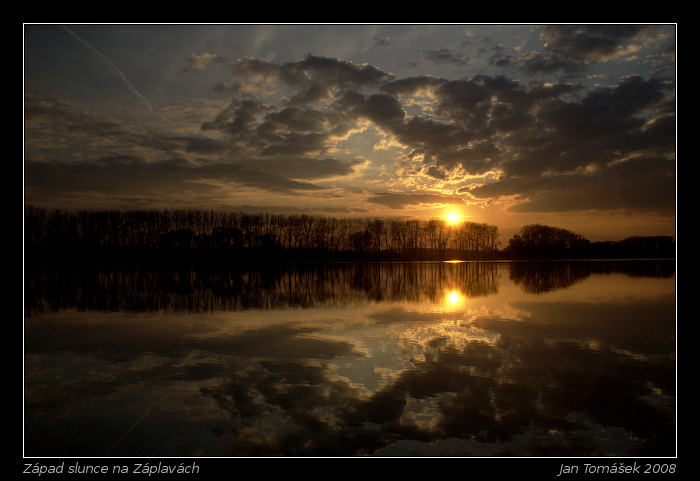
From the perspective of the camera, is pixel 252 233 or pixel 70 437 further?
pixel 252 233

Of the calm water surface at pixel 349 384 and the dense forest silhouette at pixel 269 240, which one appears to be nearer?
the calm water surface at pixel 349 384

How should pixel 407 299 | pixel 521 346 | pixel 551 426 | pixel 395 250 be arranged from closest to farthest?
pixel 551 426
pixel 521 346
pixel 407 299
pixel 395 250

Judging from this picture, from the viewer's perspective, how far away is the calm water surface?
17.7 ft

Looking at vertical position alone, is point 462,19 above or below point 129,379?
above

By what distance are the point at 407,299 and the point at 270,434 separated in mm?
13142

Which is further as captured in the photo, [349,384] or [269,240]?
[269,240]

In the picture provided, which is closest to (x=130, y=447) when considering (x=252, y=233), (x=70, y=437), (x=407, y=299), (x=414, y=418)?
(x=70, y=437)

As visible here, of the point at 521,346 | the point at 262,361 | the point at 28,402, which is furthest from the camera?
the point at 521,346

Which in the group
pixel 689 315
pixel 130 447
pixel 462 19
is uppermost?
pixel 462 19

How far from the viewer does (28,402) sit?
6691 mm

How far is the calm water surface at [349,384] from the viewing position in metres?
5.38

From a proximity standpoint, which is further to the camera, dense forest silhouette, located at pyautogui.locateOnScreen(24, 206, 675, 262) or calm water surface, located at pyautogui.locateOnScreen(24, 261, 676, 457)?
dense forest silhouette, located at pyautogui.locateOnScreen(24, 206, 675, 262)

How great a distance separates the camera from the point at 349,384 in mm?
7156

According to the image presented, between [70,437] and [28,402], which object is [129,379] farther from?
[70,437]
